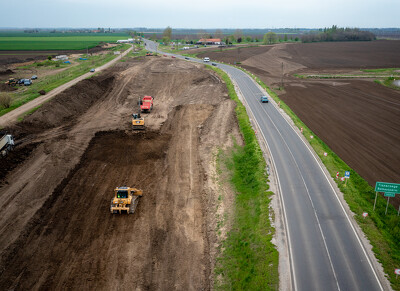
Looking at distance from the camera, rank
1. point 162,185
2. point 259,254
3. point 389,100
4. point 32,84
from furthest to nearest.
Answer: point 32,84, point 389,100, point 162,185, point 259,254

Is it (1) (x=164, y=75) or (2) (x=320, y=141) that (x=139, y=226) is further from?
(1) (x=164, y=75)

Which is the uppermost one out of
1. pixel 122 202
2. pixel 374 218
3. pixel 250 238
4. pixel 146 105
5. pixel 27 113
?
pixel 146 105

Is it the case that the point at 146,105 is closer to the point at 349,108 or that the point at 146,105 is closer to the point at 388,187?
the point at 349,108

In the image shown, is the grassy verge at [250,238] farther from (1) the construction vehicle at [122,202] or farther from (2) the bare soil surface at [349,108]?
(2) the bare soil surface at [349,108]

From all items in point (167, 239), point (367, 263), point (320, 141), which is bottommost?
point (167, 239)

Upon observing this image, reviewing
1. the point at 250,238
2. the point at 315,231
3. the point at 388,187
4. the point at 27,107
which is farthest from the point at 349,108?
the point at 27,107

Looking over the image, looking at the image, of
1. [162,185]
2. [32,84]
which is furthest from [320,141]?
[32,84]

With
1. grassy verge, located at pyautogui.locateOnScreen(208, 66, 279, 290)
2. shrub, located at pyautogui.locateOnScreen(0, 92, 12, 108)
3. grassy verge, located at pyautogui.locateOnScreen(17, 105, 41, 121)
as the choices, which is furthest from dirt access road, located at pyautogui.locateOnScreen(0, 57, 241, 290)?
shrub, located at pyautogui.locateOnScreen(0, 92, 12, 108)
